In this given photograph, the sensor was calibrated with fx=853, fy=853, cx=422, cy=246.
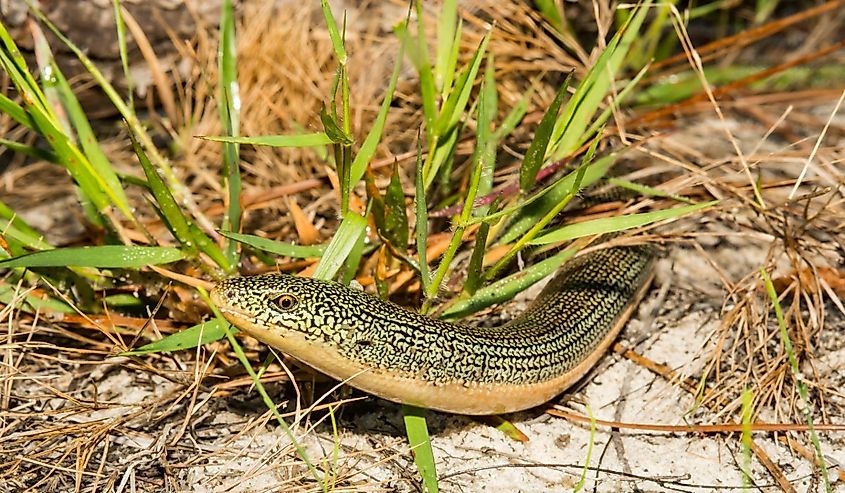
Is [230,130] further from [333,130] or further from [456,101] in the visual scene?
[456,101]

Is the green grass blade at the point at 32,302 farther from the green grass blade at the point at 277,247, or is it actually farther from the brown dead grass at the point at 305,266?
the green grass blade at the point at 277,247

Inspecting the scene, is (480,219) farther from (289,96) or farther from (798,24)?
(798,24)

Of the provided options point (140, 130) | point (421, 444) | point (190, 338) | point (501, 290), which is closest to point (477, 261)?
point (501, 290)

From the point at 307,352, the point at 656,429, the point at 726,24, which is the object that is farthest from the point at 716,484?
the point at 726,24

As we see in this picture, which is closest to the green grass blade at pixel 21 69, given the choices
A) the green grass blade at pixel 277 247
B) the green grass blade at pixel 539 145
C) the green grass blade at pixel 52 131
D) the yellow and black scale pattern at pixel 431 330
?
the green grass blade at pixel 52 131

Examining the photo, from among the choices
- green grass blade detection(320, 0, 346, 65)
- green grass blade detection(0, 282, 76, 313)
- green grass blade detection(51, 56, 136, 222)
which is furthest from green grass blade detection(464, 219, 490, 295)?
green grass blade detection(0, 282, 76, 313)

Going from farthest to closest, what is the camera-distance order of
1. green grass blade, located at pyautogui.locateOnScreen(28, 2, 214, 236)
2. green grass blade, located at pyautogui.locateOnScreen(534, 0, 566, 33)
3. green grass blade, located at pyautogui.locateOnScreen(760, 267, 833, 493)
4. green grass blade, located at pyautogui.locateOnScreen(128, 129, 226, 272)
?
1. green grass blade, located at pyautogui.locateOnScreen(534, 0, 566, 33)
2. green grass blade, located at pyautogui.locateOnScreen(28, 2, 214, 236)
3. green grass blade, located at pyautogui.locateOnScreen(128, 129, 226, 272)
4. green grass blade, located at pyautogui.locateOnScreen(760, 267, 833, 493)

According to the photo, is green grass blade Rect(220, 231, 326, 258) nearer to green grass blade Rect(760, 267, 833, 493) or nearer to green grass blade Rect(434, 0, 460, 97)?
green grass blade Rect(434, 0, 460, 97)

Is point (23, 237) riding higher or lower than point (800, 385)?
lower
